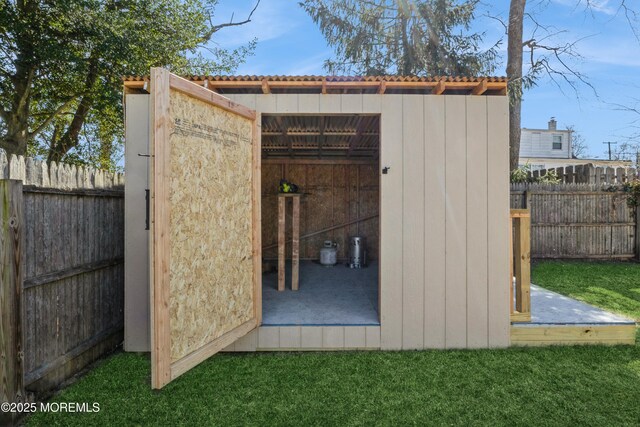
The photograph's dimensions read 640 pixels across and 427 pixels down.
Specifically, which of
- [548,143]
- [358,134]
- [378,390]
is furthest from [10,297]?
[548,143]

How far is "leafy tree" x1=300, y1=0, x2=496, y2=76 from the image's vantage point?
33.8 feet

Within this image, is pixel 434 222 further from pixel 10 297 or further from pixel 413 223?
pixel 10 297

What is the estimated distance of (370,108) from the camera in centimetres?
369

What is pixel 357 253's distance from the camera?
309 inches

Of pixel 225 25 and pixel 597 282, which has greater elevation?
pixel 225 25

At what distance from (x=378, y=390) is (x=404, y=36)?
10.5 metres

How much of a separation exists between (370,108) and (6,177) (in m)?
3.13

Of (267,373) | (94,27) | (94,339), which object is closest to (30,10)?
(94,27)

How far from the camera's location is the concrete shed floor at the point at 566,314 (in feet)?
12.4

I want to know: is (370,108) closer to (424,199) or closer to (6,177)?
(424,199)

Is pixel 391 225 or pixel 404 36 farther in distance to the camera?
pixel 404 36

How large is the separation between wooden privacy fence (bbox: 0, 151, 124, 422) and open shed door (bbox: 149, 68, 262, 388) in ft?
3.27

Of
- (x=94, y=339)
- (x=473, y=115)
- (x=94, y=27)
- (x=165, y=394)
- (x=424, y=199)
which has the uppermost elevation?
(x=94, y=27)

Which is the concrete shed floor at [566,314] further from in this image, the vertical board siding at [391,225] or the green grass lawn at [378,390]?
the vertical board siding at [391,225]
